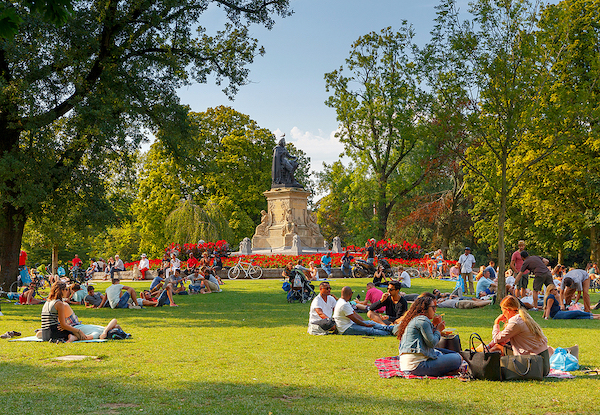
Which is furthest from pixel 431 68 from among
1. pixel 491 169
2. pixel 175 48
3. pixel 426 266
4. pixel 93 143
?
pixel 426 266

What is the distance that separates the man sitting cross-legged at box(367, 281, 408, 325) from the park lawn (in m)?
0.95

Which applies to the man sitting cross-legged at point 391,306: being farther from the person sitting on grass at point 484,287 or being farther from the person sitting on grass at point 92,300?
the person sitting on grass at point 92,300

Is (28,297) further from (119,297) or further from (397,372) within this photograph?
(397,372)

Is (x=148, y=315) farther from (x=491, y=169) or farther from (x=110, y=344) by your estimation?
(x=491, y=169)

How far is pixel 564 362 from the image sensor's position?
7414 millimetres

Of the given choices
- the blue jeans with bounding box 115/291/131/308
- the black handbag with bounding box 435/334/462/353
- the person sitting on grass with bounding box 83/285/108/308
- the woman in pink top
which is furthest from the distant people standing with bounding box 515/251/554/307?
the person sitting on grass with bounding box 83/285/108/308

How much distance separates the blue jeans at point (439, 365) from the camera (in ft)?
23.0

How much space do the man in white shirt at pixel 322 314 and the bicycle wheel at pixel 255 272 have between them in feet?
53.8

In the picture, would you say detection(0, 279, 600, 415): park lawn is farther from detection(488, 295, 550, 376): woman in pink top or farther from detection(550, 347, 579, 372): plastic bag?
detection(488, 295, 550, 376): woman in pink top

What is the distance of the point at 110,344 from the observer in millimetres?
9539

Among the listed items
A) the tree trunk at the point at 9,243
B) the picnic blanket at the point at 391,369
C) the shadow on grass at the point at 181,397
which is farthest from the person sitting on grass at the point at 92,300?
the picnic blanket at the point at 391,369

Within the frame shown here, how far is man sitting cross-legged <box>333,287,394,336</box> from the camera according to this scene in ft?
34.3

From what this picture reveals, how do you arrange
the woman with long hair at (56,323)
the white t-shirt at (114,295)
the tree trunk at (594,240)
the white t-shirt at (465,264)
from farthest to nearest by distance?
the tree trunk at (594,240) → the white t-shirt at (465,264) → the white t-shirt at (114,295) → the woman with long hair at (56,323)

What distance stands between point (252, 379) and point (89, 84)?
13107 millimetres
